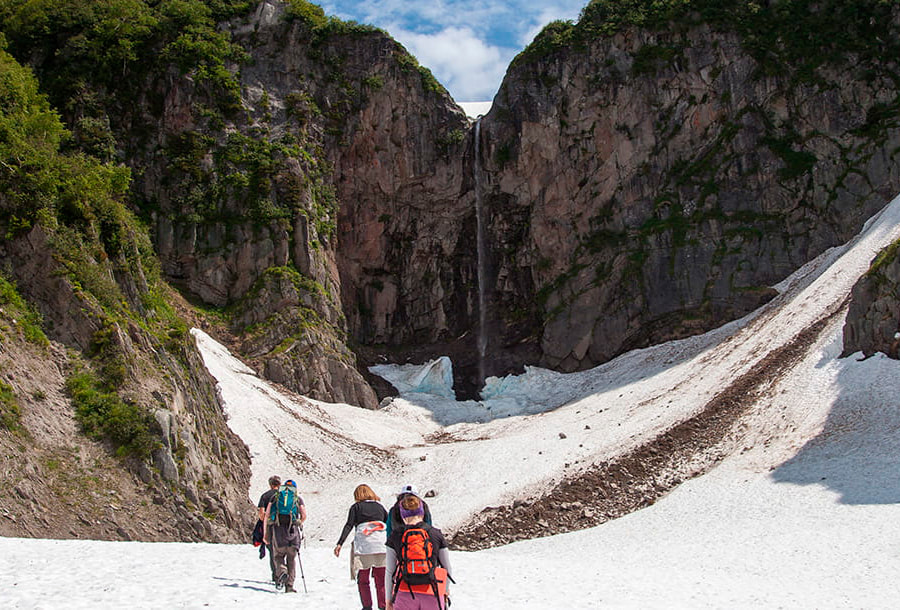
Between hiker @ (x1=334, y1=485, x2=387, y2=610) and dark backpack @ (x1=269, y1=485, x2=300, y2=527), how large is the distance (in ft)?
4.97

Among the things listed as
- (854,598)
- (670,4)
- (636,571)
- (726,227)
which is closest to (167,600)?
(636,571)

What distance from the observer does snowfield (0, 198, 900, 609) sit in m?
11.0

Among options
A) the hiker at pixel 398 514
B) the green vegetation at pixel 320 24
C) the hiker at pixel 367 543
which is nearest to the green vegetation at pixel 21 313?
the hiker at pixel 367 543

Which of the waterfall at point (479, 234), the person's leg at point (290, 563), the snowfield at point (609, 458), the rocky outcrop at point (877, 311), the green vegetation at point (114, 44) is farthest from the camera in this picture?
the waterfall at point (479, 234)

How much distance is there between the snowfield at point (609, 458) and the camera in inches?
431

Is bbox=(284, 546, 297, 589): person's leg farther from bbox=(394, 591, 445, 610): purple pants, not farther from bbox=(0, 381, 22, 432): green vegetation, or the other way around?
bbox=(0, 381, 22, 432): green vegetation

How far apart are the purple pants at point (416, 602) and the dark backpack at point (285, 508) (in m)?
3.73

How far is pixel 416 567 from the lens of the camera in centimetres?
652

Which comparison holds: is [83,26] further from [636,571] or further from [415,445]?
[636,571]

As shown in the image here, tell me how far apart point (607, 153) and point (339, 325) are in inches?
779

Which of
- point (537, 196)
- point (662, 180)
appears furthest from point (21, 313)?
point (662, 180)

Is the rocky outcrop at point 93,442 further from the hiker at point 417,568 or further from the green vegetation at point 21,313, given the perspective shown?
the hiker at point 417,568

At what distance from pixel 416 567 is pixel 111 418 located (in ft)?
45.8

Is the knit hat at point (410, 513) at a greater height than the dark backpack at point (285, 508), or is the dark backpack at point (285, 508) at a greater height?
the knit hat at point (410, 513)
